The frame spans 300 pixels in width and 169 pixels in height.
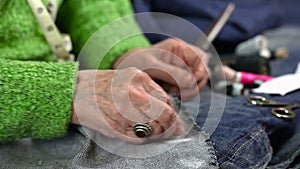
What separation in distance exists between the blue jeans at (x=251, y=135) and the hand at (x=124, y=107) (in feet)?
0.18

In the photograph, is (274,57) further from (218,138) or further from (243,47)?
(218,138)

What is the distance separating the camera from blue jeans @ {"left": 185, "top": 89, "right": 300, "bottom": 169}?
1.56 ft

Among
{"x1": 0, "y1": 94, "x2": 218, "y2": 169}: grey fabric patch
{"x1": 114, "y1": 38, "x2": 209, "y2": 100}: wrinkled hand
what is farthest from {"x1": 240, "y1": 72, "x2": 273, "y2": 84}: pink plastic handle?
{"x1": 0, "y1": 94, "x2": 218, "y2": 169}: grey fabric patch

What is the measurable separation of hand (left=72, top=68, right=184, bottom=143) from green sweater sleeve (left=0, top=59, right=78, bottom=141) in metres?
0.02

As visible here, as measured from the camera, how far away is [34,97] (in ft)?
1.55

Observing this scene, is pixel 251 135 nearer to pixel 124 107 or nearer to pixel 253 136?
pixel 253 136

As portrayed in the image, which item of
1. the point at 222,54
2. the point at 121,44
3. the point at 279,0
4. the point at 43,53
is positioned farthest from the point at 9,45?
the point at 279,0

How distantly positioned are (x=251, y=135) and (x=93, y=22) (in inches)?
12.6

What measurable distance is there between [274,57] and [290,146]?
14.5 inches

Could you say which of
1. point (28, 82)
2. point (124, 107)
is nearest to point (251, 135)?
point (124, 107)

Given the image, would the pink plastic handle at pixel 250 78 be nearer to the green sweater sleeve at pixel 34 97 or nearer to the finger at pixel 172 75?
the finger at pixel 172 75

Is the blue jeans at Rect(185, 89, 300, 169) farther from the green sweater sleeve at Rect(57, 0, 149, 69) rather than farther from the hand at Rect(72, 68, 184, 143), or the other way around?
the green sweater sleeve at Rect(57, 0, 149, 69)

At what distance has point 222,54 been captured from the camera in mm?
904

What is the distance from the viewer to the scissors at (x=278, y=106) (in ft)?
1.83
